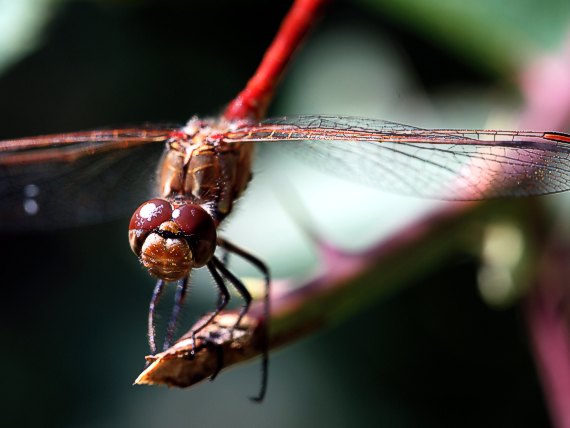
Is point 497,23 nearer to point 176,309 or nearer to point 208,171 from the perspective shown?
point 208,171

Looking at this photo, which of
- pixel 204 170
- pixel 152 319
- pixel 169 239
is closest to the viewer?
pixel 169 239

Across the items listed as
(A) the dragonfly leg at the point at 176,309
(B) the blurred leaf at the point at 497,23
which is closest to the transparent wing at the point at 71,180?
(A) the dragonfly leg at the point at 176,309

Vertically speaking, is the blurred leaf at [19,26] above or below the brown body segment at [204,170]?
above

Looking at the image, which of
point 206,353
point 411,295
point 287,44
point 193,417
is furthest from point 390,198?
point 206,353

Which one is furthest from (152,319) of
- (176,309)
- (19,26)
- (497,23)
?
(497,23)

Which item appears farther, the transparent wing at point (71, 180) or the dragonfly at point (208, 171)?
the transparent wing at point (71, 180)

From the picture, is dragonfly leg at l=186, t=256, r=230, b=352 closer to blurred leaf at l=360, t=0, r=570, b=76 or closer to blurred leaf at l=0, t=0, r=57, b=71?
blurred leaf at l=0, t=0, r=57, b=71

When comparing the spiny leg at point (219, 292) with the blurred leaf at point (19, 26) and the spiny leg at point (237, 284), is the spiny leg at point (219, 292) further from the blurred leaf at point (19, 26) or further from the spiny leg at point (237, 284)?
the blurred leaf at point (19, 26)
